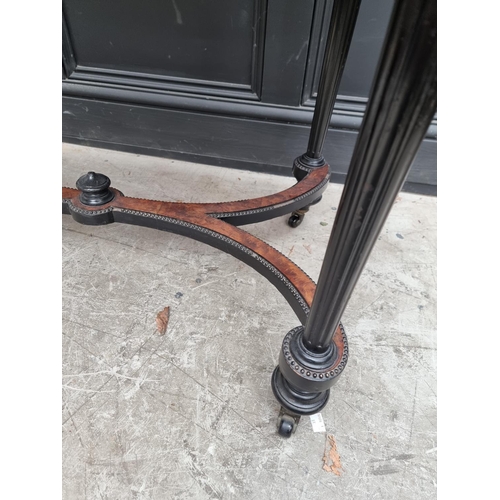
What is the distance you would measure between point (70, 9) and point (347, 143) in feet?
3.50

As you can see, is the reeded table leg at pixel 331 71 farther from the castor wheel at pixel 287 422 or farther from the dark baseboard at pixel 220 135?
the castor wheel at pixel 287 422

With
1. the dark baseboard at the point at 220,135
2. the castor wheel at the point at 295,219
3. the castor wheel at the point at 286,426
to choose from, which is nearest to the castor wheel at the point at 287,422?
the castor wheel at the point at 286,426

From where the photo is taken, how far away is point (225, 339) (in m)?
0.81

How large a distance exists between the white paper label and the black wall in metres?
0.94

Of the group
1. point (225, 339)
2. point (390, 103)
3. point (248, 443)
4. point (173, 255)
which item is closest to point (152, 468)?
point (248, 443)

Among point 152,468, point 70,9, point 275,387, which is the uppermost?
point 70,9

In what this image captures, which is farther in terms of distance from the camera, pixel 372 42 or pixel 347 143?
pixel 347 143

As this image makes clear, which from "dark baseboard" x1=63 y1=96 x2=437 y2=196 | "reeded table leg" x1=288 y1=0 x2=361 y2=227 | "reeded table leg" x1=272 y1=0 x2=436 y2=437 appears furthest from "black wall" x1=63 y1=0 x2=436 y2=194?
"reeded table leg" x1=272 y1=0 x2=436 y2=437

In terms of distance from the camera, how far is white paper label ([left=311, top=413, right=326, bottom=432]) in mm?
678

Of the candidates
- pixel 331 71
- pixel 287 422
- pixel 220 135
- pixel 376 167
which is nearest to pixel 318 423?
pixel 287 422

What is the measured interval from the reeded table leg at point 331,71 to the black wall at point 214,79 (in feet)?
1.07

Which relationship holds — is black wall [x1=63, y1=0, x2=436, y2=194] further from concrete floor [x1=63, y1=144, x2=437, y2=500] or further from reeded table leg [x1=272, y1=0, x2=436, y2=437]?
reeded table leg [x1=272, y1=0, x2=436, y2=437]

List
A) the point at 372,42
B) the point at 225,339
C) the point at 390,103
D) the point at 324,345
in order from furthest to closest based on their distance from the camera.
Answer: the point at 372,42 → the point at 225,339 → the point at 324,345 → the point at 390,103

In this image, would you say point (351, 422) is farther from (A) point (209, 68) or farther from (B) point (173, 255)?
(A) point (209, 68)
